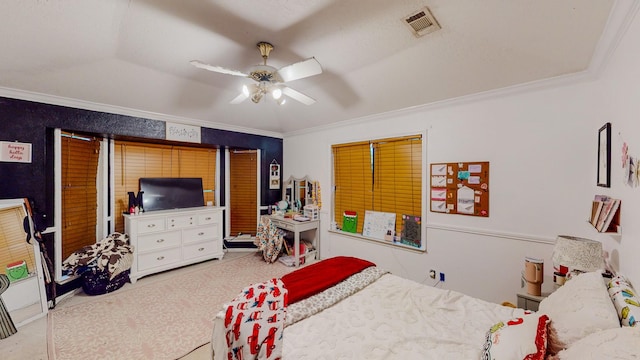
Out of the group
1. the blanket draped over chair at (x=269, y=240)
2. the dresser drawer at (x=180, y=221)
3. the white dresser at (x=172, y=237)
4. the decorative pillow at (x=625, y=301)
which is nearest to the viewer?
the decorative pillow at (x=625, y=301)

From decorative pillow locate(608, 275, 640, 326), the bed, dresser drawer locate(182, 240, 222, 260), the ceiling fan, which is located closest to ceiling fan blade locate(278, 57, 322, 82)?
the ceiling fan

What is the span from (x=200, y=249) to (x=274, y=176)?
187 centimetres

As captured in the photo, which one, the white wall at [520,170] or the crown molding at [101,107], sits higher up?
the crown molding at [101,107]

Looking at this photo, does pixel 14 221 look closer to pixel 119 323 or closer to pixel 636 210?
pixel 119 323

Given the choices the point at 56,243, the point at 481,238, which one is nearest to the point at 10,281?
the point at 56,243

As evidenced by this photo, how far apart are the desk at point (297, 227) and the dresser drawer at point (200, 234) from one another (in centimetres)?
102

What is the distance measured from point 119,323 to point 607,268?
4.24 meters

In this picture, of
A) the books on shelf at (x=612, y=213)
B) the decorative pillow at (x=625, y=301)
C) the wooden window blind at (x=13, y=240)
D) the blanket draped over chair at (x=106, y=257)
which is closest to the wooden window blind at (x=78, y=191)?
the blanket draped over chair at (x=106, y=257)

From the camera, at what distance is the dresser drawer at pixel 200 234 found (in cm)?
389

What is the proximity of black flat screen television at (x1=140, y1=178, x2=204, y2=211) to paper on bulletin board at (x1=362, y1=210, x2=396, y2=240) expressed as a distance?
2966 mm

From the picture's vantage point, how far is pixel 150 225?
11.6ft

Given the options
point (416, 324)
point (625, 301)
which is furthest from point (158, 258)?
point (625, 301)

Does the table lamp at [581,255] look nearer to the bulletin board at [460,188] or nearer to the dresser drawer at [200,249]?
the bulletin board at [460,188]

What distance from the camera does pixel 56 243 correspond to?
286cm
